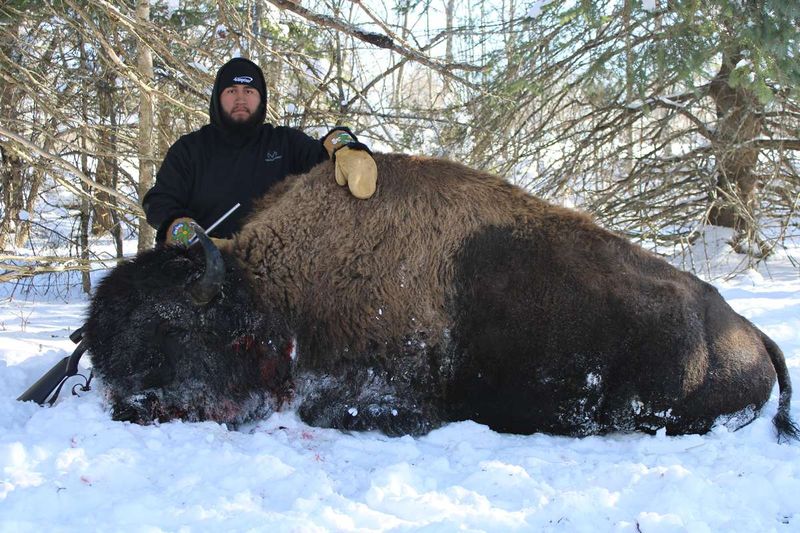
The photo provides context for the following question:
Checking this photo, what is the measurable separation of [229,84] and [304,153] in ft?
2.39

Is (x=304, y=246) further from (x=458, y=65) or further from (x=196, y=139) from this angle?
(x=458, y=65)

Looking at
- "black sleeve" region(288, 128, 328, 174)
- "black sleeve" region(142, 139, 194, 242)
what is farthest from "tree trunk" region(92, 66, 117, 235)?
"black sleeve" region(288, 128, 328, 174)

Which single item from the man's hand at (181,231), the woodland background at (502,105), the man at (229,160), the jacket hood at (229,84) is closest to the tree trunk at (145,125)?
the woodland background at (502,105)

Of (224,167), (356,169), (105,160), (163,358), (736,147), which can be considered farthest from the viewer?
(105,160)

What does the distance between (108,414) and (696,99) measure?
24.2 feet

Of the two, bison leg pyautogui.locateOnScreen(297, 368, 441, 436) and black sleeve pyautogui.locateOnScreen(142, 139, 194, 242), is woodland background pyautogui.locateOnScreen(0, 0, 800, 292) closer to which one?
black sleeve pyautogui.locateOnScreen(142, 139, 194, 242)

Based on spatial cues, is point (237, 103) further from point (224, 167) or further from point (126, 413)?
Answer: point (126, 413)

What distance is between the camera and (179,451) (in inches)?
112

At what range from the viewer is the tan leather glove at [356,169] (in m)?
3.74

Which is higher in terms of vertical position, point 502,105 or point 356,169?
point 502,105

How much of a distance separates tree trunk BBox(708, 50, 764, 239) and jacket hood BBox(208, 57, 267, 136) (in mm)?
5255

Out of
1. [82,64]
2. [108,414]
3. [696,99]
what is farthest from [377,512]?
[82,64]

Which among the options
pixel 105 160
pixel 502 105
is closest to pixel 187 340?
pixel 502 105

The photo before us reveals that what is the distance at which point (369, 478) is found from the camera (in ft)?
8.94
